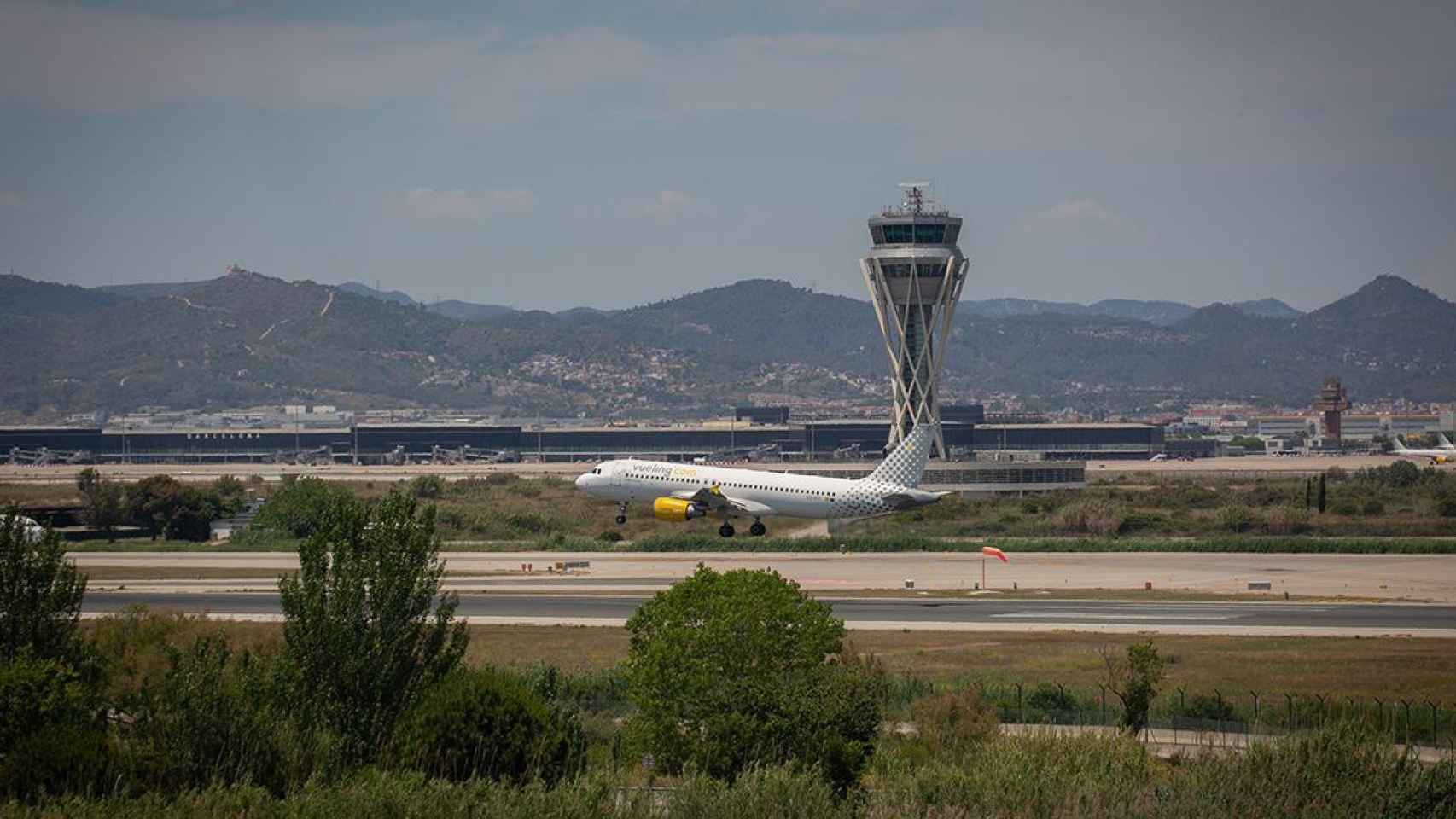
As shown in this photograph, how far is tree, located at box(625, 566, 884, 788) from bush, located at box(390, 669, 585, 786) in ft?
7.82

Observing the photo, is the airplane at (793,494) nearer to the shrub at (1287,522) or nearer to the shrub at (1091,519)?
the shrub at (1091,519)

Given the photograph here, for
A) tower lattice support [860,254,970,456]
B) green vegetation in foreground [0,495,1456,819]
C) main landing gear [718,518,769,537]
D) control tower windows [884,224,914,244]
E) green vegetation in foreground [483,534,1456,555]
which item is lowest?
green vegetation in foreground [483,534,1456,555]

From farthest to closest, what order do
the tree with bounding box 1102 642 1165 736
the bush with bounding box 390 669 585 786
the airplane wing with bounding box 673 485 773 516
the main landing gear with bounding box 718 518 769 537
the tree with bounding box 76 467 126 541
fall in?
the tree with bounding box 76 467 126 541 → the airplane wing with bounding box 673 485 773 516 → the main landing gear with bounding box 718 518 769 537 → the tree with bounding box 1102 642 1165 736 → the bush with bounding box 390 669 585 786

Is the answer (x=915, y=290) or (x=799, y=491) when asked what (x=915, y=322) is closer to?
(x=915, y=290)

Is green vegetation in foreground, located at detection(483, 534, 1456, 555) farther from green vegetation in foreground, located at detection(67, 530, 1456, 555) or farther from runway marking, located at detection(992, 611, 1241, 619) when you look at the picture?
runway marking, located at detection(992, 611, 1241, 619)

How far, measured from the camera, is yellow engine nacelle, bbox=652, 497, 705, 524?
310 ft

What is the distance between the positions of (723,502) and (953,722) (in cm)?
5736

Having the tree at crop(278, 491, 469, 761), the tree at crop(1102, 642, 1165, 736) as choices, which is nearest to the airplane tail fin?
the tree at crop(1102, 642, 1165, 736)

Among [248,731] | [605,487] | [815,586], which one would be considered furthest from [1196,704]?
[605,487]

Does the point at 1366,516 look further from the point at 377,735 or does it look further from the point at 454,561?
the point at 377,735

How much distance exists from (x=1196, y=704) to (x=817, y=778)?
54.0 ft

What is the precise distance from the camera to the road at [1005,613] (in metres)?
59.6

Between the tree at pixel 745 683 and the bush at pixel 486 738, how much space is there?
2384 millimetres

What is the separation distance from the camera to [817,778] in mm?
30125
